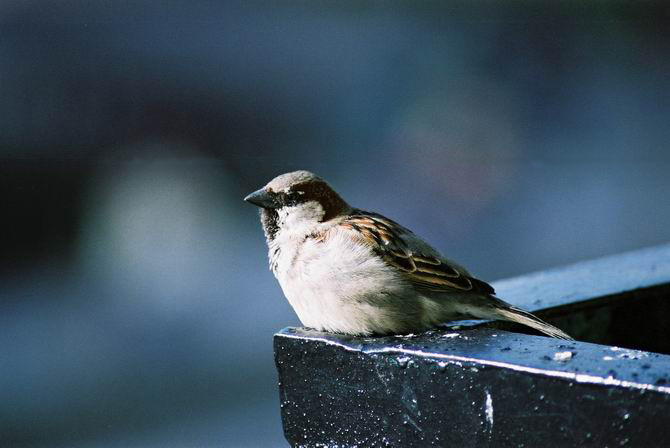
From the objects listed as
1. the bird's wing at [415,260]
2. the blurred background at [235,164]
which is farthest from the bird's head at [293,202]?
the blurred background at [235,164]

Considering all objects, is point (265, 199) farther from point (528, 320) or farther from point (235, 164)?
point (235, 164)

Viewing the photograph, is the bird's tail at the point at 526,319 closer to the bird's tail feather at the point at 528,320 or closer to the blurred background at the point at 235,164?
the bird's tail feather at the point at 528,320

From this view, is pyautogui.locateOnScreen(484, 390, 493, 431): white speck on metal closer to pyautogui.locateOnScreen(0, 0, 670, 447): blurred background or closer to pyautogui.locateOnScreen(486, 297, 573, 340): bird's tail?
pyautogui.locateOnScreen(486, 297, 573, 340): bird's tail

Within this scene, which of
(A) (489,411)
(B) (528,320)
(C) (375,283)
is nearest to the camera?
(A) (489,411)

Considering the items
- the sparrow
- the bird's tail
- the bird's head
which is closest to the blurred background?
the bird's head

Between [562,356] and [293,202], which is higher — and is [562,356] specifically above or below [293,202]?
below

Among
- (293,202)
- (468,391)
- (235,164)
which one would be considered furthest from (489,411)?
(235,164)

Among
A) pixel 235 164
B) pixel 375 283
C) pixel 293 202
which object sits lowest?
pixel 375 283

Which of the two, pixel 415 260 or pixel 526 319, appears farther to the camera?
pixel 415 260
